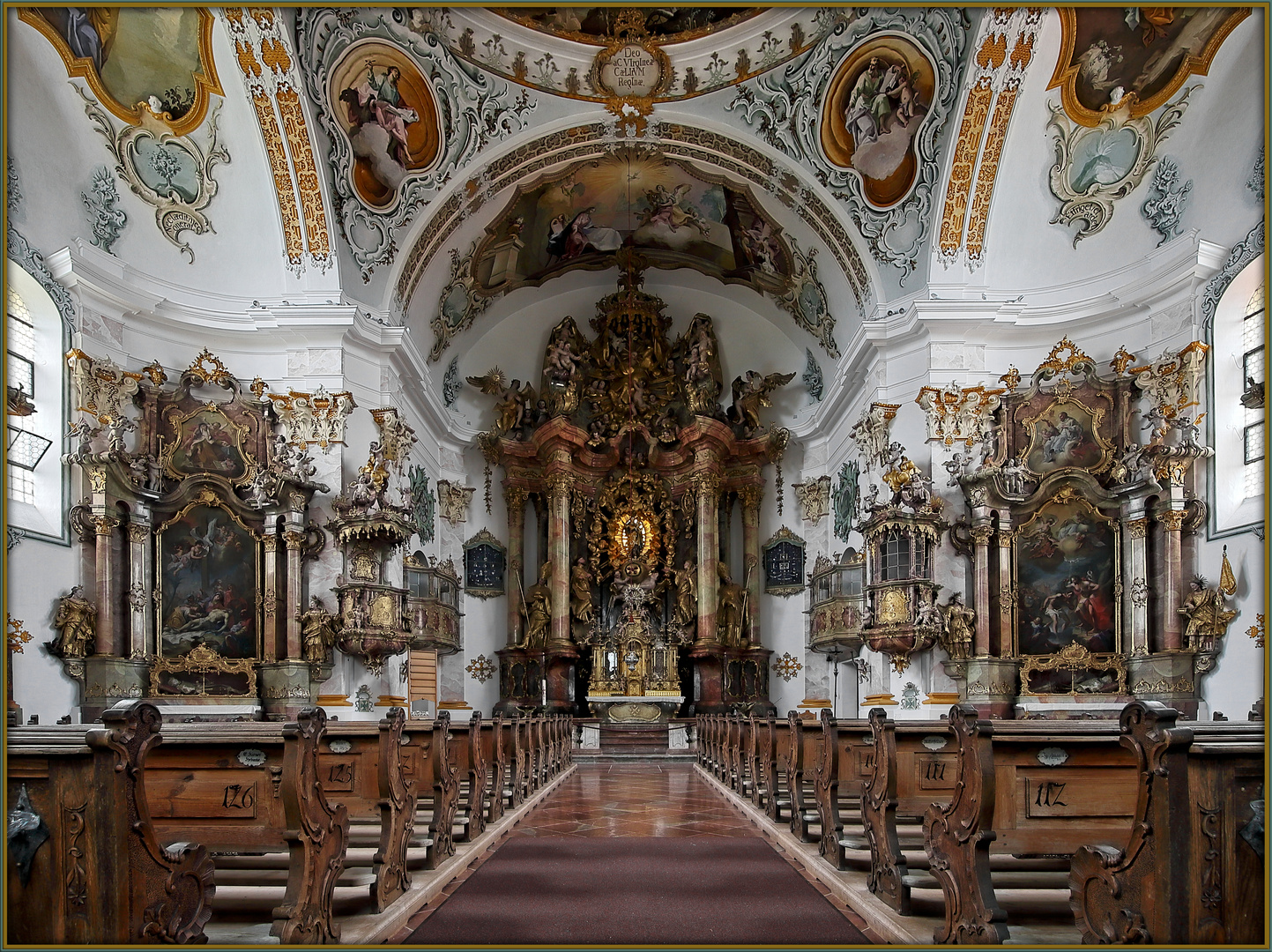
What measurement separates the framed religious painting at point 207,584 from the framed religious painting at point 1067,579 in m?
10.5

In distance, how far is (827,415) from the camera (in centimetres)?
1942

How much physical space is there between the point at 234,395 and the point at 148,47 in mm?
4594

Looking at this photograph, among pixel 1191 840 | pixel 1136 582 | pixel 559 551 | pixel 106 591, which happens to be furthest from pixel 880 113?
pixel 1191 840

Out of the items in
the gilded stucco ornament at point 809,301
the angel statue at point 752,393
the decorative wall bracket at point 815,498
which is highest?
the gilded stucco ornament at point 809,301

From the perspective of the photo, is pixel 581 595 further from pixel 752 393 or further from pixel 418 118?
pixel 418 118

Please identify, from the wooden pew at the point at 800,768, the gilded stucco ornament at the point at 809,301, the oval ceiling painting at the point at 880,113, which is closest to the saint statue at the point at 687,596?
the gilded stucco ornament at the point at 809,301

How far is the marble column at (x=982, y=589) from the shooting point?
13.8m

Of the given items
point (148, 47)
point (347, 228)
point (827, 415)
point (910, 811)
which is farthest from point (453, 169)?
point (910, 811)

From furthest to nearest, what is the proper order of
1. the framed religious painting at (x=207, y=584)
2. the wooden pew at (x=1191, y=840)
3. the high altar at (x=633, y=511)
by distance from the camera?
the high altar at (x=633, y=511)
the framed religious painting at (x=207, y=584)
the wooden pew at (x=1191, y=840)

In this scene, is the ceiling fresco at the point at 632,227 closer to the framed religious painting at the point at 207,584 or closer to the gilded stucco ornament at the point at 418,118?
the gilded stucco ornament at the point at 418,118

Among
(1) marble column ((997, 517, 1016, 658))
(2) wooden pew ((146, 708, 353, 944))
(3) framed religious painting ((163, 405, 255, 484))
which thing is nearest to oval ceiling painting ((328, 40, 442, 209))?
(3) framed religious painting ((163, 405, 255, 484))

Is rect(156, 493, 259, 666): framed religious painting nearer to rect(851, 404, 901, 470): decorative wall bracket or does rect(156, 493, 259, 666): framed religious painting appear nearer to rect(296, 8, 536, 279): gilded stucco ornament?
rect(296, 8, 536, 279): gilded stucco ornament

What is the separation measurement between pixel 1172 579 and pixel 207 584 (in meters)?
12.3

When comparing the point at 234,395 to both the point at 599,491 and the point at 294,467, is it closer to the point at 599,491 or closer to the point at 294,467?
the point at 294,467
